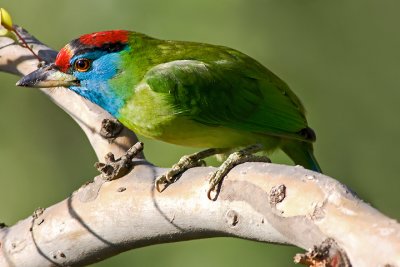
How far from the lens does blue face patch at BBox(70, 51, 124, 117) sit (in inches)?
150

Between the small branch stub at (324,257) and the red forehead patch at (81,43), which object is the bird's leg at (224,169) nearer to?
the small branch stub at (324,257)

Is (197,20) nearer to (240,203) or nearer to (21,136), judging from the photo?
(21,136)

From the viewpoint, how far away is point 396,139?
643 cm

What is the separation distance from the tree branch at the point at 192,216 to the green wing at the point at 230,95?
0.26 metres

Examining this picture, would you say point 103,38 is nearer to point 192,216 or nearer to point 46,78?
point 46,78

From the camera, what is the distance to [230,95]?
3963 millimetres

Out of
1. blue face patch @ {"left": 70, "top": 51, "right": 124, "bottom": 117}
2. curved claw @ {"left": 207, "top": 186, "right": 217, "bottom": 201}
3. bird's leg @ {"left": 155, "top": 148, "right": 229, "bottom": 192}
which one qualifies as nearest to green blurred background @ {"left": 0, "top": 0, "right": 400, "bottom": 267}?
bird's leg @ {"left": 155, "top": 148, "right": 229, "bottom": 192}

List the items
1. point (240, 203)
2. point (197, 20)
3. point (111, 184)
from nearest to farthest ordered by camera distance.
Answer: point (240, 203) < point (111, 184) < point (197, 20)

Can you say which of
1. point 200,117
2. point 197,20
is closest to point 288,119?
point 200,117

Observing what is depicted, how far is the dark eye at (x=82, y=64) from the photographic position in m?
3.81

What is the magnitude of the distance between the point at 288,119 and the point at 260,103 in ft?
0.42

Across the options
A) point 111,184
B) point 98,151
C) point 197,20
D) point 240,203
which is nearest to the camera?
point 240,203

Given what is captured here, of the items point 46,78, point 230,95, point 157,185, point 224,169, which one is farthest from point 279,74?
point 224,169

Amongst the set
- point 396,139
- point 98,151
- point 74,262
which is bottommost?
point 396,139
